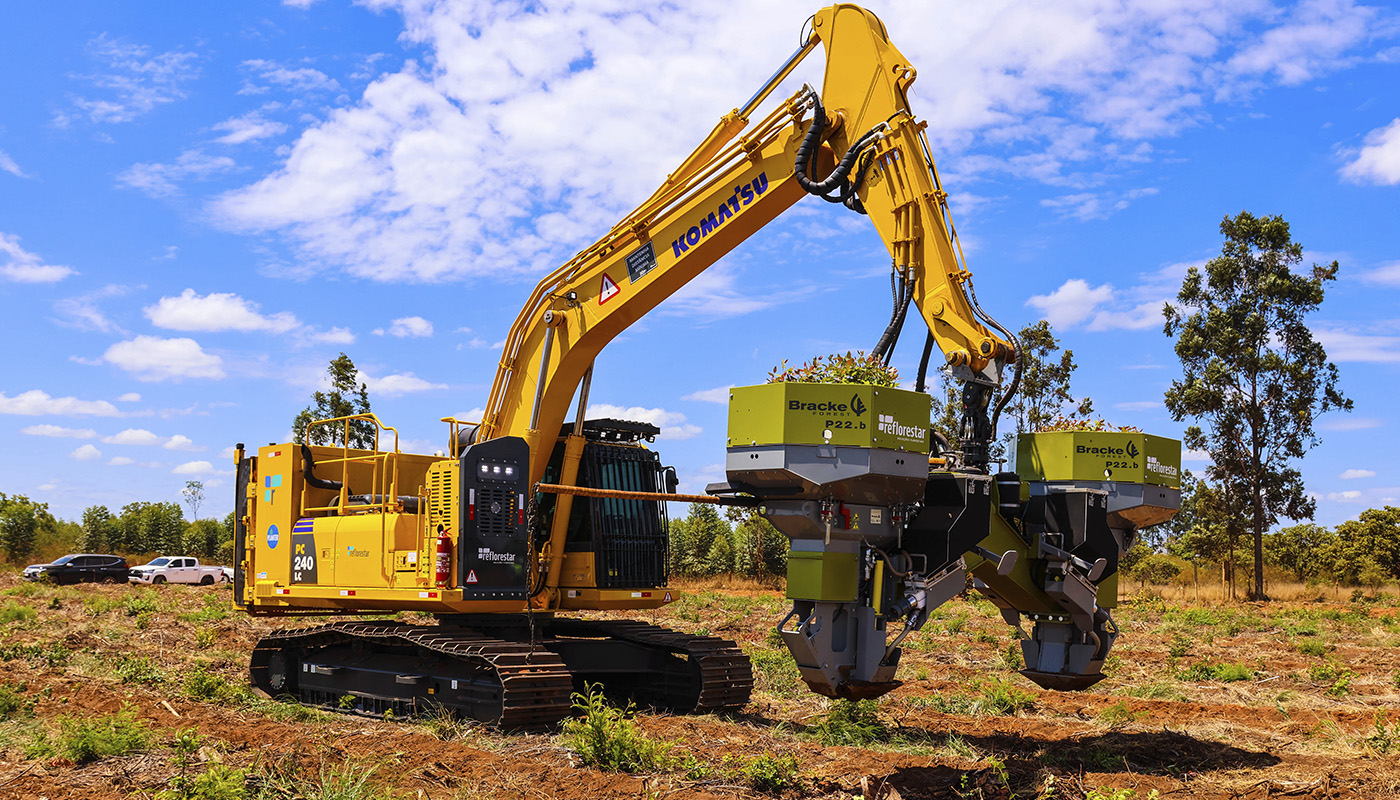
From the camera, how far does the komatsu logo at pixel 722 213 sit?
451 inches

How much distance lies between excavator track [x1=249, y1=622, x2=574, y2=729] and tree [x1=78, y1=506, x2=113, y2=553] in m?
50.9

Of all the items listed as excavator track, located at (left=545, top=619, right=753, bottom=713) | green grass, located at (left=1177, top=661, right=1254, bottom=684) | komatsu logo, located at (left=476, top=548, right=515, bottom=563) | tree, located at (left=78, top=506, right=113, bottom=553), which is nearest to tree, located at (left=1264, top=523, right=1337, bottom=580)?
green grass, located at (left=1177, top=661, right=1254, bottom=684)

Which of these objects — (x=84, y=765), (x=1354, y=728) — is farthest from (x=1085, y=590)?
(x=84, y=765)

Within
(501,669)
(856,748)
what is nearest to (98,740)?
(501,669)

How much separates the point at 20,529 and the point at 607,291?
185ft

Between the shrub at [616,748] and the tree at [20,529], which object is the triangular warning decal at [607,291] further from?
the tree at [20,529]

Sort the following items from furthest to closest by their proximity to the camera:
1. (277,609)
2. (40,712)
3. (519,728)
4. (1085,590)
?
(277,609), (40,712), (519,728), (1085,590)

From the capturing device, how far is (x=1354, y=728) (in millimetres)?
11117

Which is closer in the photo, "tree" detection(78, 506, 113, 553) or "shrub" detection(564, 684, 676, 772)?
"shrub" detection(564, 684, 676, 772)

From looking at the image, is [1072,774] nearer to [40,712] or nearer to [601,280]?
[601,280]

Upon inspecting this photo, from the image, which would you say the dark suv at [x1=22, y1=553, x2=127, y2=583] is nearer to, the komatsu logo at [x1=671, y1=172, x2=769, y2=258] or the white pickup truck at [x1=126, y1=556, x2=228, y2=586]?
the white pickup truck at [x1=126, y1=556, x2=228, y2=586]

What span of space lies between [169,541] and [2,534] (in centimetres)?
771

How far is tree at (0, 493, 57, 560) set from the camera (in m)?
56.4

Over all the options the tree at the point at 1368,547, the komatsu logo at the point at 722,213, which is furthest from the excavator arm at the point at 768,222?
the tree at the point at 1368,547
